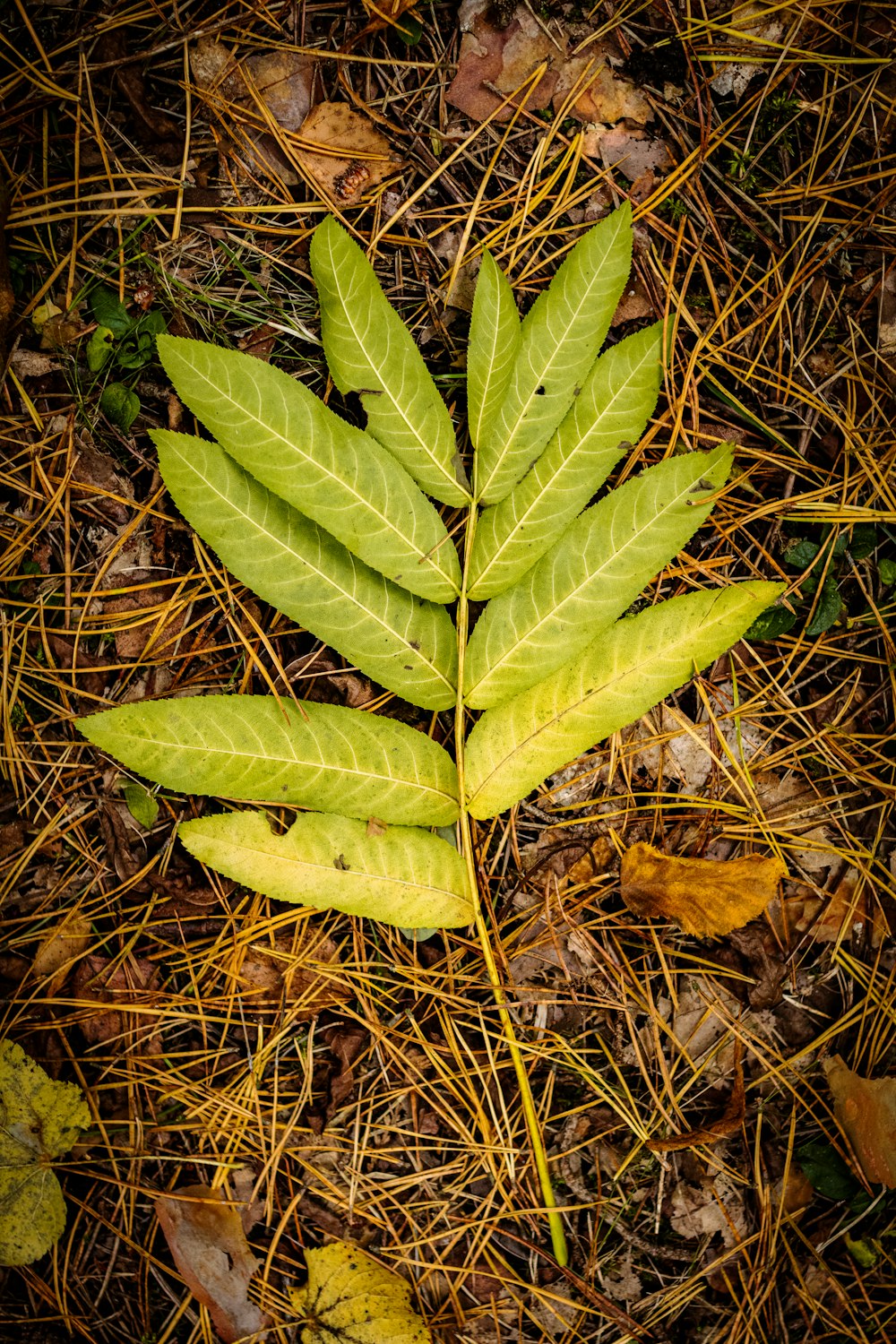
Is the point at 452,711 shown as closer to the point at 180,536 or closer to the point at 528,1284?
the point at 180,536

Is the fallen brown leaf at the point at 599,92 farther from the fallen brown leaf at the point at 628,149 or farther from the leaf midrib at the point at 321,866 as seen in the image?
the leaf midrib at the point at 321,866

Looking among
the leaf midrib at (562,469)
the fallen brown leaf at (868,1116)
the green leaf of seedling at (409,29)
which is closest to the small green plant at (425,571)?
the leaf midrib at (562,469)

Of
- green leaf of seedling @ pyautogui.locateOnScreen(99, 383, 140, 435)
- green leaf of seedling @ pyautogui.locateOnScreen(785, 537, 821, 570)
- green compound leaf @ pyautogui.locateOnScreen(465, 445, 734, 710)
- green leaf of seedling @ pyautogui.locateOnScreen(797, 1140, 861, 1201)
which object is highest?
green leaf of seedling @ pyautogui.locateOnScreen(99, 383, 140, 435)

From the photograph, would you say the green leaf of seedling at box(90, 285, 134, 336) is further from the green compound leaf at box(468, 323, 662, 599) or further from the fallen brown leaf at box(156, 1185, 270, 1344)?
the fallen brown leaf at box(156, 1185, 270, 1344)

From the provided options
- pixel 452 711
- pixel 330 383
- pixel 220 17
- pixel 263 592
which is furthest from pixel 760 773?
pixel 220 17

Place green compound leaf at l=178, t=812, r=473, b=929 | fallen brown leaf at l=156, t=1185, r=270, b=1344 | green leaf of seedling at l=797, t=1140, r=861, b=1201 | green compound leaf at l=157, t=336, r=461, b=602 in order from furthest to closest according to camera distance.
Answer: green leaf of seedling at l=797, t=1140, r=861, b=1201
fallen brown leaf at l=156, t=1185, r=270, b=1344
green compound leaf at l=178, t=812, r=473, b=929
green compound leaf at l=157, t=336, r=461, b=602

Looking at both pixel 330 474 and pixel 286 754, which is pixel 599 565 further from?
pixel 286 754

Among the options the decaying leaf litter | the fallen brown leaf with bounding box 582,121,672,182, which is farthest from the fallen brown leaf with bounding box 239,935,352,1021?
the fallen brown leaf with bounding box 582,121,672,182

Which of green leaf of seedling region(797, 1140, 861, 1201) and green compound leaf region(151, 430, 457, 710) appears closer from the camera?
green compound leaf region(151, 430, 457, 710)
